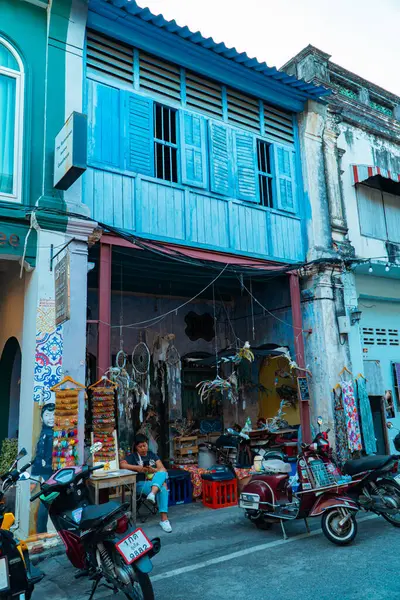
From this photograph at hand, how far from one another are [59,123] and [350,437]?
8.10 m

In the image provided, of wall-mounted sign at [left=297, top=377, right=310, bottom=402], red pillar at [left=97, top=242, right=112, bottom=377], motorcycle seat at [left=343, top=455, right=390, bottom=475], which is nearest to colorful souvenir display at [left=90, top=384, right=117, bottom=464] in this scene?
red pillar at [left=97, top=242, right=112, bottom=377]

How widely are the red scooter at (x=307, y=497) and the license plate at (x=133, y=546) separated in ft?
8.48

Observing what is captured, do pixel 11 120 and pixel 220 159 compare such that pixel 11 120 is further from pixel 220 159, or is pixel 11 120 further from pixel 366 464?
pixel 366 464

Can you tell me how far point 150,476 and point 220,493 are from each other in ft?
4.45

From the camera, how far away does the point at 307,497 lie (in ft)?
19.9

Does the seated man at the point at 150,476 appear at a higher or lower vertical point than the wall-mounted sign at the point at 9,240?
lower

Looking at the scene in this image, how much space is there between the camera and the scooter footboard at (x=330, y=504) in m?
5.77

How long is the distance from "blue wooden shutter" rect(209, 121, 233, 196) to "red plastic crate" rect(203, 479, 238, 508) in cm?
536

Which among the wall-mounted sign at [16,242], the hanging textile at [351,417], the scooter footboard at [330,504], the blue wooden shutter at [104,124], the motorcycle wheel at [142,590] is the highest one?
the blue wooden shutter at [104,124]

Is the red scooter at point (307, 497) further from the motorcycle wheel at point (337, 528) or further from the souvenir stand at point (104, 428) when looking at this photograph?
the souvenir stand at point (104, 428)

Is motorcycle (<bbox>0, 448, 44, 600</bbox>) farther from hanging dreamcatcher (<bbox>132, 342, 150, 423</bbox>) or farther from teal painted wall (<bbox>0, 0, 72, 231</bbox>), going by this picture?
hanging dreamcatcher (<bbox>132, 342, 150, 423</bbox>)

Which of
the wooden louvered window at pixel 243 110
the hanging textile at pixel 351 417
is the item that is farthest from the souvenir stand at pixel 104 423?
the wooden louvered window at pixel 243 110

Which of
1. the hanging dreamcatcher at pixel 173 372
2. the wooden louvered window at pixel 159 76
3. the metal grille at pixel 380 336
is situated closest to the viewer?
the wooden louvered window at pixel 159 76

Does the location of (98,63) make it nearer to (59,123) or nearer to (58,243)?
(59,123)
